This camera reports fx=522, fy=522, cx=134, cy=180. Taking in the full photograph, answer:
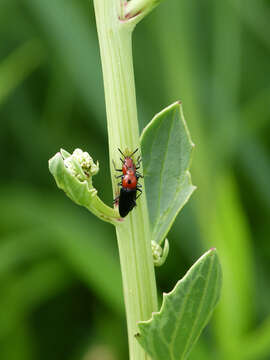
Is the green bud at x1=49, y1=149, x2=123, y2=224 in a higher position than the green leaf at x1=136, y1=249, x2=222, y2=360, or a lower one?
higher

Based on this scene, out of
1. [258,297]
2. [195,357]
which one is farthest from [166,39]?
[195,357]

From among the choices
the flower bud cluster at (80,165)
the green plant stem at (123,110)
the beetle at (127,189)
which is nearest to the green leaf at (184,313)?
the green plant stem at (123,110)

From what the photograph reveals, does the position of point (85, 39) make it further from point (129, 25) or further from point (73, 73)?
point (129, 25)

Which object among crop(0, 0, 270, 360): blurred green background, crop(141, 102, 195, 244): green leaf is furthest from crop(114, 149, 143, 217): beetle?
crop(0, 0, 270, 360): blurred green background

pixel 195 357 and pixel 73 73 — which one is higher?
pixel 73 73

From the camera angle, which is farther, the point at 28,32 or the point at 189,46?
the point at 28,32

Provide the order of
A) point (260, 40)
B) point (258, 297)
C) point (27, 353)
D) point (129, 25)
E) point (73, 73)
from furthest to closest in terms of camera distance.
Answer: point (260, 40) < point (73, 73) < point (258, 297) < point (27, 353) < point (129, 25)

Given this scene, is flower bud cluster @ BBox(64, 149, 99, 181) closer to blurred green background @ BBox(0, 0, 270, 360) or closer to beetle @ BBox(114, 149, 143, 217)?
beetle @ BBox(114, 149, 143, 217)

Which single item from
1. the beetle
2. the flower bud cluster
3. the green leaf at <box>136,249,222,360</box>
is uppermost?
the flower bud cluster
